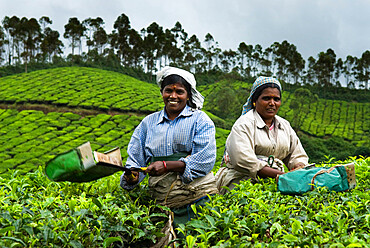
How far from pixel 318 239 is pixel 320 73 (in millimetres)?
44132

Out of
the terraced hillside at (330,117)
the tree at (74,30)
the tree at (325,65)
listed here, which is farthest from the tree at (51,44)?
the tree at (325,65)

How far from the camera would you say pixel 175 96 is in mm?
2256

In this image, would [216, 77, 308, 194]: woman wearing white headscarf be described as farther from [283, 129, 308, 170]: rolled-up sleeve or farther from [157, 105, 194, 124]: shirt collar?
[157, 105, 194, 124]: shirt collar

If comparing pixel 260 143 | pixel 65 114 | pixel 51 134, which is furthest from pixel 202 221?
pixel 65 114

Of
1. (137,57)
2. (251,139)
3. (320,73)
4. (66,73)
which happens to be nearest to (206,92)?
(137,57)

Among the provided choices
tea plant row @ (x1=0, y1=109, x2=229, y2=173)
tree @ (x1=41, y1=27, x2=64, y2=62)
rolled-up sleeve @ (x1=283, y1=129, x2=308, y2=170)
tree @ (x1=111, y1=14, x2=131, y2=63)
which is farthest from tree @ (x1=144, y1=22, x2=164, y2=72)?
rolled-up sleeve @ (x1=283, y1=129, x2=308, y2=170)

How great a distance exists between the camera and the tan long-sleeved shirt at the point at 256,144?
7.99 ft

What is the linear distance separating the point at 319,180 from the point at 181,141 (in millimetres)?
847

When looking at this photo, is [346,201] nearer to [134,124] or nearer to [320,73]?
[134,124]

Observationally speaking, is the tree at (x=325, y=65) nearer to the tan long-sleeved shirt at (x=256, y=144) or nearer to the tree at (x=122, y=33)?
the tree at (x=122, y=33)

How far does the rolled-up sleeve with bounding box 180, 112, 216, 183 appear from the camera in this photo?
6.88 ft

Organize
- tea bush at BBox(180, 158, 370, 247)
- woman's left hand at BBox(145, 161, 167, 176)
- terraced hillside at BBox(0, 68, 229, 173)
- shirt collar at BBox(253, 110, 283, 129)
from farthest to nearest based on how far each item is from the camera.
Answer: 1. terraced hillside at BBox(0, 68, 229, 173)
2. shirt collar at BBox(253, 110, 283, 129)
3. woman's left hand at BBox(145, 161, 167, 176)
4. tea bush at BBox(180, 158, 370, 247)

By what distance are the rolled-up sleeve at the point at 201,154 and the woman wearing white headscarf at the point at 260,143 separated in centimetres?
33

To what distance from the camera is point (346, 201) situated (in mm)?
1907
